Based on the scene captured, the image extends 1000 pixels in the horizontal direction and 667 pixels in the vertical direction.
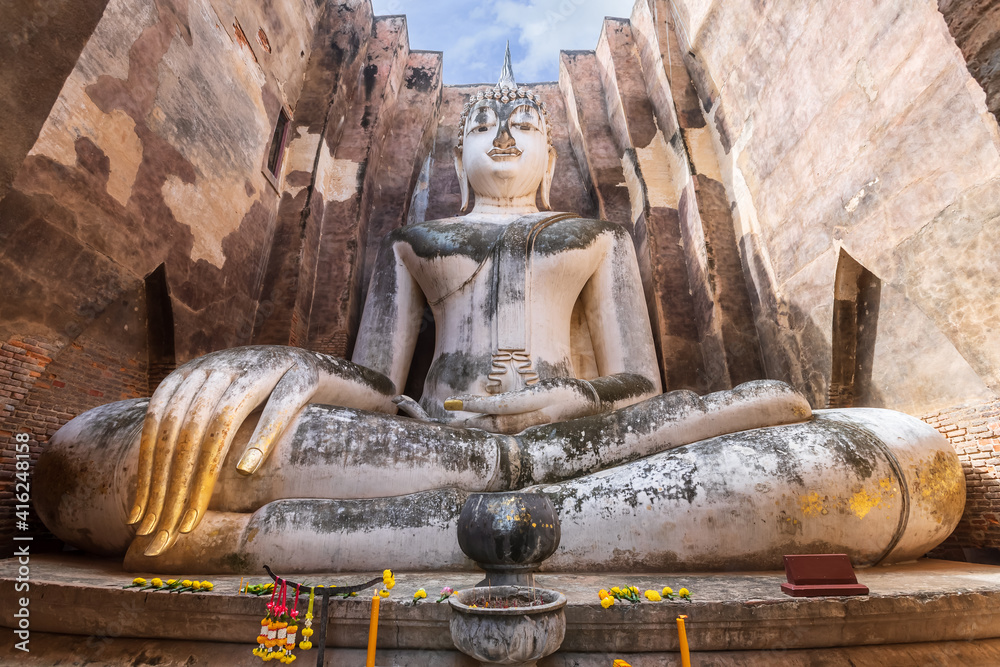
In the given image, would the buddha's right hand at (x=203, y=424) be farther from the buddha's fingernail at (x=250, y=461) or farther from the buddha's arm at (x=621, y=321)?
the buddha's arm at (x=621, y=321)

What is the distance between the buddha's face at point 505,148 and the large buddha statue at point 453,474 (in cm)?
198

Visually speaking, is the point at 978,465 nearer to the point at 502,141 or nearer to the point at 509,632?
the point at 509,632

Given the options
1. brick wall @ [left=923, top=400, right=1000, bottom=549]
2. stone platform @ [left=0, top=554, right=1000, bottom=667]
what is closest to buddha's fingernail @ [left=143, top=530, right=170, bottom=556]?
stone platform @ [left=0, top=554, right=1000, bottom=667]

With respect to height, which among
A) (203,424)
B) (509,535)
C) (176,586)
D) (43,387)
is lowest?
(176,586)

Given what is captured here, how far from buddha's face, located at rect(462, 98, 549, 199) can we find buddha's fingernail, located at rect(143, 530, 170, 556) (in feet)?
10.5

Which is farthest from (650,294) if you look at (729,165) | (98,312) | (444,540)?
(98,312)

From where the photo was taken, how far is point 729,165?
15.0ft

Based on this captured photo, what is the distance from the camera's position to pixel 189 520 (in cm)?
197

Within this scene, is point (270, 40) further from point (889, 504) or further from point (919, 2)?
point (889, 504)

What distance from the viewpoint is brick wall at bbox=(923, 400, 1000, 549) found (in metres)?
2.67

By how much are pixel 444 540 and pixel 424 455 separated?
43 centimetres

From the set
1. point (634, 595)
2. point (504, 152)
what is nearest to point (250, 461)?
point (634, 595)

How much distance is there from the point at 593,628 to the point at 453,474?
1.04 metres

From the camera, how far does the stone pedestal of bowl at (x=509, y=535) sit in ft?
4.45
